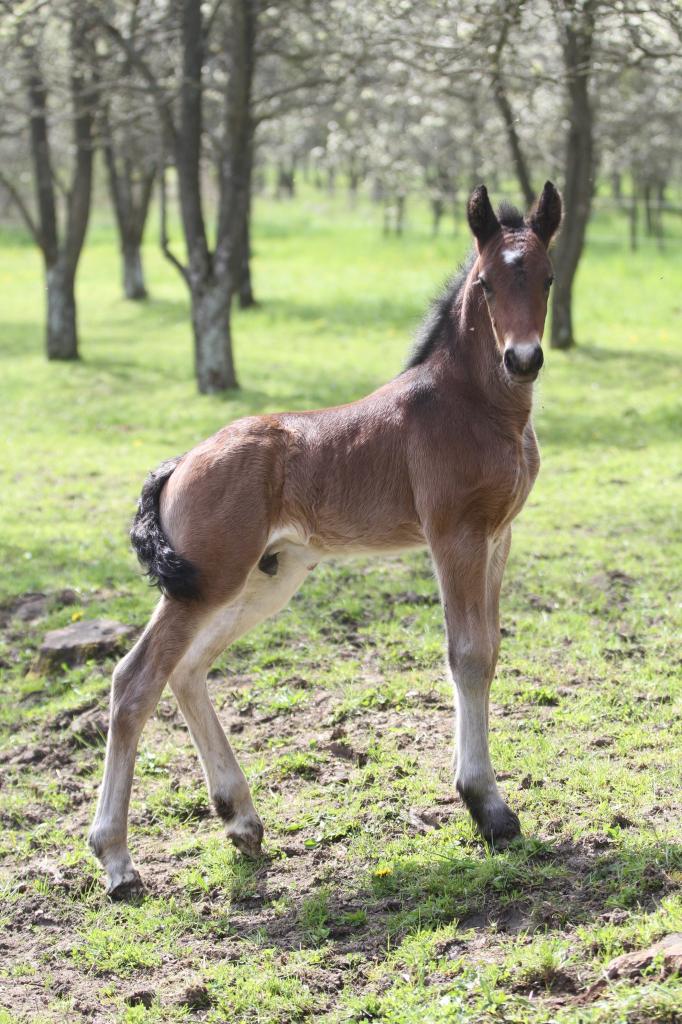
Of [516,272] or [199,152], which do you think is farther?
[199,152]

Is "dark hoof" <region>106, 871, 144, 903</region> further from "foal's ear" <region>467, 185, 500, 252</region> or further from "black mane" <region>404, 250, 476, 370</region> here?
"foal's ear" <region>467, 185, 500, 252</region>

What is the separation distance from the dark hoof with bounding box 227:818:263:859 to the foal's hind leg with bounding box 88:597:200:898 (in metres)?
0.48

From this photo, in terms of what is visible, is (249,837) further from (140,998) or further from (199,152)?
(199,152)

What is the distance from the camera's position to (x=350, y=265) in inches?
1432

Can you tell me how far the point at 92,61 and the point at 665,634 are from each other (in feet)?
48.0

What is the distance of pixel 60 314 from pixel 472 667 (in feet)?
55.1

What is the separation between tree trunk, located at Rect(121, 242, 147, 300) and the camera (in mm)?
28672

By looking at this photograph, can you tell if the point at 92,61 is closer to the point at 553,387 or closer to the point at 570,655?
the point at 553,387

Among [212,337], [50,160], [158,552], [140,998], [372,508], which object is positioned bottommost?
[140,998]

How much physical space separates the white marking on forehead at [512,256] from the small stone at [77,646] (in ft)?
12.9

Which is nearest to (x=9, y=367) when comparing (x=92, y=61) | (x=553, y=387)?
(x=92, y=61)

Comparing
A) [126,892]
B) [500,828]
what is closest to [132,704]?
[126,892]

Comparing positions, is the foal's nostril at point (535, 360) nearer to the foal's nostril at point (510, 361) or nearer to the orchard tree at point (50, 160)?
the foal's nostril at point (510, 361)

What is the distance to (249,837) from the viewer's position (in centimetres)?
501
